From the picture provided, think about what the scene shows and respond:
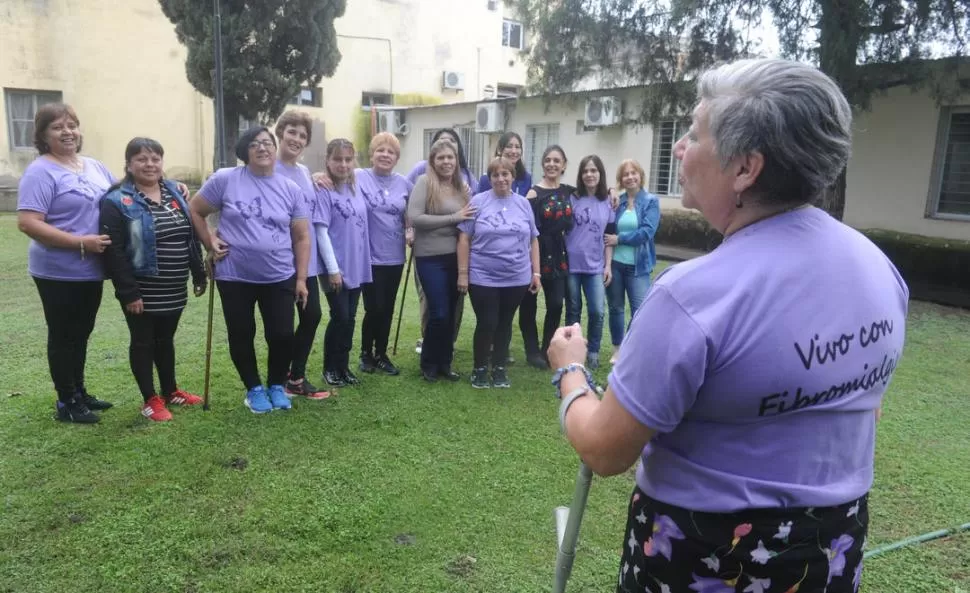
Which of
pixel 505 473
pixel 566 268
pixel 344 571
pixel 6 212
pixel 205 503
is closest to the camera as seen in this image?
pixel 344 571

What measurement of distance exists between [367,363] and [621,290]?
2085mm

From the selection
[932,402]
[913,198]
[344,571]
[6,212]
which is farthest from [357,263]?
[6,212]

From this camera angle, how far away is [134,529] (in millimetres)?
2781

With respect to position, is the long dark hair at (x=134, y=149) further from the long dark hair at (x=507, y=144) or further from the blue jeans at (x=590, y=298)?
the blue jeans at (x=590, y=298)

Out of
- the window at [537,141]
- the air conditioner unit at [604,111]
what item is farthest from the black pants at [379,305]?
the window at [537,141]

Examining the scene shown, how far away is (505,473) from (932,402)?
10.7ft

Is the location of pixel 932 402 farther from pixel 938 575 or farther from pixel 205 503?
pixel 205 503

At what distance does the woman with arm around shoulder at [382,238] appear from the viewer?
4.77m

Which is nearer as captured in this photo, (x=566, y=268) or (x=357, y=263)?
(x=357, y=263)

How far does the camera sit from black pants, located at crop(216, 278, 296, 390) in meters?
3.92

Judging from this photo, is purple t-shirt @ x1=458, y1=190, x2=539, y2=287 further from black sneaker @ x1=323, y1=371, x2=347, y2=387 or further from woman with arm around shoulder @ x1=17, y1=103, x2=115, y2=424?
woman with arm around shoulder @ x1=17, y1=103, x2=115, y2=424

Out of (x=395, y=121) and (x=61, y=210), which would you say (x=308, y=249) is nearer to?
(x=61, y=210)

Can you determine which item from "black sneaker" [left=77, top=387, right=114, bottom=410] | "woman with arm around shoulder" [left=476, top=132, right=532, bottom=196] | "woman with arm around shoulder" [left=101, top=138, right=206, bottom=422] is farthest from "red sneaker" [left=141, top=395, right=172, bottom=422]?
"woman with arm around shoulder" [left=476, top=132, right=532, bottom=196]

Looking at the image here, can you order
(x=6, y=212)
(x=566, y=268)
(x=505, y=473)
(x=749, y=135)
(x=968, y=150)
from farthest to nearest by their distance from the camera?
(x=6, y=212), (x=968, y=150), (x=566, y=268), (x=505, y=473), (x=749, y=135)
